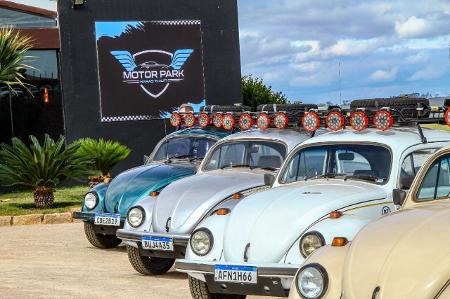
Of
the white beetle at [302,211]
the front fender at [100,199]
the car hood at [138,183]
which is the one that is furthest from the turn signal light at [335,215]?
the front fender at [100,199]

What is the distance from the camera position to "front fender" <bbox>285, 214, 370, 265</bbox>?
805cm

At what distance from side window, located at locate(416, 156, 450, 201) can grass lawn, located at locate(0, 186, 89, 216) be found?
37.7ft

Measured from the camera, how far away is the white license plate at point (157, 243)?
10.4 m

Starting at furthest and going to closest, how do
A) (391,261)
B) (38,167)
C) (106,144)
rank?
(106,144)
(38,167)
(391,261)

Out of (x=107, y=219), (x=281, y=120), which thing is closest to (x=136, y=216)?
(x=107, y=219)

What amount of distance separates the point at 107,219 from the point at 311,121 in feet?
10.9

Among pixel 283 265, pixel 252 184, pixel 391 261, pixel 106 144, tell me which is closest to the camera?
pixel 391 261

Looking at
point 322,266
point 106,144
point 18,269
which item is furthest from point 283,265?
point 106,144

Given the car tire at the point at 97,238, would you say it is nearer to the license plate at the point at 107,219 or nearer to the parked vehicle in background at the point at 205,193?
the license plate at the point at 107,219

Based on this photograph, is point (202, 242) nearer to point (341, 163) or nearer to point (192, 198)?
point (341, 163)

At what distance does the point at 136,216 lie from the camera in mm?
11234

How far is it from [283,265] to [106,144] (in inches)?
533

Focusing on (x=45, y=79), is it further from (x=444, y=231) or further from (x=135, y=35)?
(x=444, y=231)

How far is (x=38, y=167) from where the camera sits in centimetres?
1812
